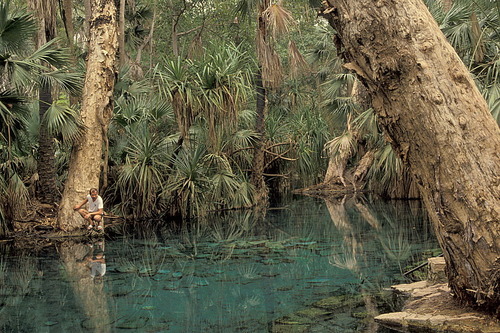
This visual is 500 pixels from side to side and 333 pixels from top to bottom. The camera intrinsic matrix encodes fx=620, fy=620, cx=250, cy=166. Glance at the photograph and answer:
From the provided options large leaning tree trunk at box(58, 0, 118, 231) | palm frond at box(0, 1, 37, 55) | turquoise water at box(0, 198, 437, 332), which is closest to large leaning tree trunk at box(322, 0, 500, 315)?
turquoise water at box(0, 198, 437, 332)

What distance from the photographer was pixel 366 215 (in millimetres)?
14672

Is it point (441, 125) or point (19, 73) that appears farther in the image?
point (19, 73)

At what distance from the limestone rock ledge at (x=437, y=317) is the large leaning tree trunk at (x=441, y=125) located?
0.47ft

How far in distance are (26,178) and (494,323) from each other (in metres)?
12.5

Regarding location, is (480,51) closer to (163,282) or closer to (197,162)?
(197,162)

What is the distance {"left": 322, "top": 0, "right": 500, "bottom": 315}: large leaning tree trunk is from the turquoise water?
3.29 feet

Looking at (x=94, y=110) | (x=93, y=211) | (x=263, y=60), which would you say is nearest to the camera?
(x=93, y=211)

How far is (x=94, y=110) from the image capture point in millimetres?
12945

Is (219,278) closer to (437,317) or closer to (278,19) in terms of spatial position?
(437,317)

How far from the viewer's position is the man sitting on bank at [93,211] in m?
12.3

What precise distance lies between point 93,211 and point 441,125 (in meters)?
8.93

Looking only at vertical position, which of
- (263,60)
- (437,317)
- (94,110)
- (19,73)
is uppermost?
(263,60)

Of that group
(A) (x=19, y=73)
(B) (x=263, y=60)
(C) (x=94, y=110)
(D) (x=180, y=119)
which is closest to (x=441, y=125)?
(A) (x=19, y=73)

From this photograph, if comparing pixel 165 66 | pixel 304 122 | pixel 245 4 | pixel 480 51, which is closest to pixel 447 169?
pixel 480 51
